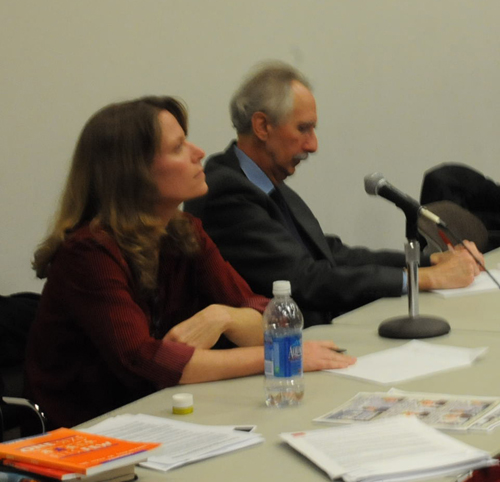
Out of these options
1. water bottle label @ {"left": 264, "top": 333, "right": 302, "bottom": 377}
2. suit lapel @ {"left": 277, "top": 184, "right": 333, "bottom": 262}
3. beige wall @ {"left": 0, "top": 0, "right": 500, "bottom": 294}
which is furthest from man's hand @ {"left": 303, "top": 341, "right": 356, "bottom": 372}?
beige wall @ {"left": 0, "top": 0, "right": 500, "bottom": 294}

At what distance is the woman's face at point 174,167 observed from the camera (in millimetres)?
2182

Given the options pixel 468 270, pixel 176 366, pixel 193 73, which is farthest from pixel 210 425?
pixel 193 73

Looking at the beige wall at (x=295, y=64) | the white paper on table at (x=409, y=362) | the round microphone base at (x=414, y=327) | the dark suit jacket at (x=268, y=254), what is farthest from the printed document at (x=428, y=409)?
the beige wall at (x=295, y=64)

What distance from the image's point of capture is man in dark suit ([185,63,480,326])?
2.71 meters

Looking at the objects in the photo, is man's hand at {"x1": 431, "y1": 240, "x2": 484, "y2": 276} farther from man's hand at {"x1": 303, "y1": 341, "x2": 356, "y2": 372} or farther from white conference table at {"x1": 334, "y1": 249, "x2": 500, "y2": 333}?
man's hand at {"x1": 303, "y1": 341, "x2": 356, "y2": 372}

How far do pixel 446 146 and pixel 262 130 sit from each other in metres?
2.83

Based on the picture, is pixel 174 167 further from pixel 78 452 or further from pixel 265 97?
pixel 78 452

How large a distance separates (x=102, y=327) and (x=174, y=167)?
51cm

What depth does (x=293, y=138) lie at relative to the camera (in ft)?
9.72

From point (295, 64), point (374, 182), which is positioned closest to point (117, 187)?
point (374, 182)

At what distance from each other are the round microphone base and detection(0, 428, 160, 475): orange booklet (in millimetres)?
1106

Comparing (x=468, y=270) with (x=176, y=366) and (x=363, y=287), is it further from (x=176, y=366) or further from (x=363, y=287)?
(x=176, y=366)

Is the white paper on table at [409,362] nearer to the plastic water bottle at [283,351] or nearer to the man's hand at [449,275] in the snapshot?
the plastic water bottle at [283,351]

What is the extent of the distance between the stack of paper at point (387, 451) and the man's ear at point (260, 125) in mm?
1585
